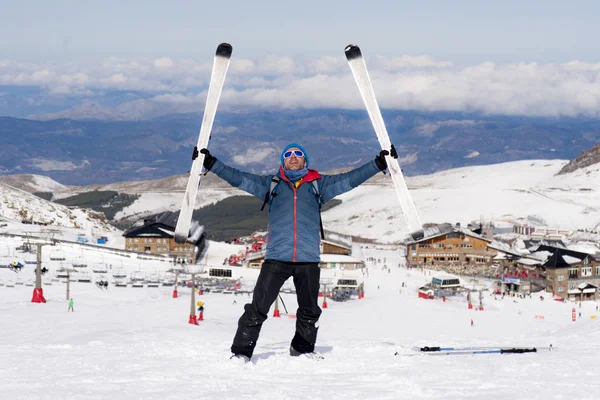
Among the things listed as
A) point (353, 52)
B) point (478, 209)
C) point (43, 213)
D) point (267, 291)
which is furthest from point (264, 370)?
point (478, 209)

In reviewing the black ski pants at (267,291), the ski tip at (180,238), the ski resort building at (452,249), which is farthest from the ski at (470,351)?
the ski resort building at (452,249)

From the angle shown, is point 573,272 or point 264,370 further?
point 573,272

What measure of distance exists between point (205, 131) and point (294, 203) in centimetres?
205

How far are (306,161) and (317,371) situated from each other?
3.38 metres

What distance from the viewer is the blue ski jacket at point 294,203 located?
11.4 meters

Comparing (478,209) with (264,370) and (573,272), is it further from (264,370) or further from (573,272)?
(264,370)

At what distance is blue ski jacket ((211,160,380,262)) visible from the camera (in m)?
11.4

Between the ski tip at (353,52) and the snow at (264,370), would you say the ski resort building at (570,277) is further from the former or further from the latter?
the ski tip at (353,52)

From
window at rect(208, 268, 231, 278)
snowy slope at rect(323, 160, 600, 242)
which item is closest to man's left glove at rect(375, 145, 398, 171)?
window at rect(208, 268, 231, 278)

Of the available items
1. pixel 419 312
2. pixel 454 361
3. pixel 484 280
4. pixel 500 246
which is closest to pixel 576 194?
pixel 500 246

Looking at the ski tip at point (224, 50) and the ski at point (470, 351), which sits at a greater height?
the ski tip at point (224, 50)

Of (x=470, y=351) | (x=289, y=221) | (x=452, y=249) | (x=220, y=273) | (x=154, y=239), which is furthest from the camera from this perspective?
(x=452, y=249)

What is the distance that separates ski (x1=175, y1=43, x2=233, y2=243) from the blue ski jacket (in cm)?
57

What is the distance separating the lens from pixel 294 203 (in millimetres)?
11445
